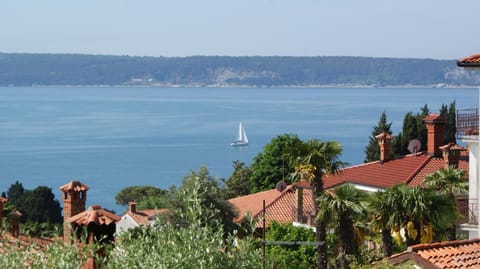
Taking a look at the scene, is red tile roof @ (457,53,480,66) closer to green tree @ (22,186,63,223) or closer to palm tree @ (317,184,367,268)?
palm tree @ (317,184,367,268)

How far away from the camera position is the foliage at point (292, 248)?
26.1 meters

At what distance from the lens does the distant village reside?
1005cm

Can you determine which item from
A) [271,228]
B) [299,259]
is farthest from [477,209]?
[271,228]

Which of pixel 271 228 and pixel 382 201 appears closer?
pixel 382 201

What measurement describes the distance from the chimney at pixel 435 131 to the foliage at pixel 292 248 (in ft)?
19.8

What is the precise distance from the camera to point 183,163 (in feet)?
444

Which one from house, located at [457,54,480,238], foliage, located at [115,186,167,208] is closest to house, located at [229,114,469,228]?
house, located at [457,54,480,238]

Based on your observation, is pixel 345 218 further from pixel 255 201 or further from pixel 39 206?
pixel 39 206

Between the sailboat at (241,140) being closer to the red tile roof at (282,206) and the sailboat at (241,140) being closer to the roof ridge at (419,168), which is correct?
the red tile roof at (282,206)

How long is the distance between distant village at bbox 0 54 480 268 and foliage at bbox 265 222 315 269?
2.6 inches

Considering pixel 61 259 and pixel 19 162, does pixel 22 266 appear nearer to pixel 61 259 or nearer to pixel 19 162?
pixel 61 259

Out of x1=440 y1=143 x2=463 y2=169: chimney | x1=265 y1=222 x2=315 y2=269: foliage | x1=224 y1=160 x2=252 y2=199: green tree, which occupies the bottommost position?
x1=224 y1=160 x2=252 y2=199: green tree

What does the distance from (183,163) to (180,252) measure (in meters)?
126

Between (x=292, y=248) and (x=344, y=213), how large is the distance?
5.31m
